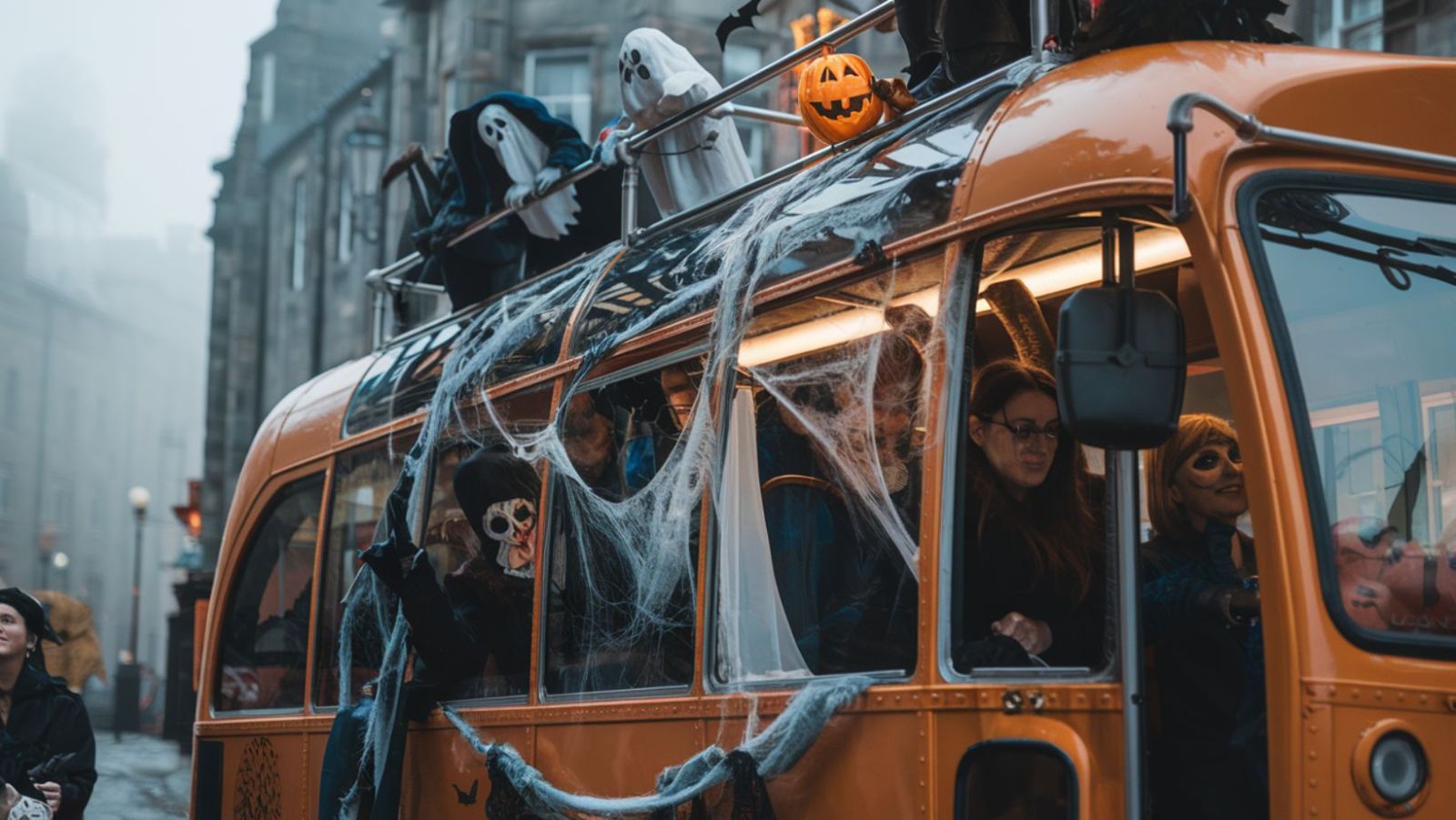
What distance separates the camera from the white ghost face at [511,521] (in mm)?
6543

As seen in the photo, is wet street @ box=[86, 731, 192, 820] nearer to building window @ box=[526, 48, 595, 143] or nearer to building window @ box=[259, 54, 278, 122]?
building window @ box=[526, 48, 595, 143]

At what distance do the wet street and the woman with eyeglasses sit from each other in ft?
33.2

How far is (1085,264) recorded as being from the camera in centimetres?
478

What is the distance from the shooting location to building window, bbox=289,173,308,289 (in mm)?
38469

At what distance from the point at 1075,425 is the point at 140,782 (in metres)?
18.8

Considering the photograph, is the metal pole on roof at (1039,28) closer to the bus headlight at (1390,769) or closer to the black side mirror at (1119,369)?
the black side mirror at (1119,369)

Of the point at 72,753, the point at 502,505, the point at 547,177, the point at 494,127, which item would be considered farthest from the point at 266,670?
the point at 494,127

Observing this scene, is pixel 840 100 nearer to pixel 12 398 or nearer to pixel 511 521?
pixel 511 521

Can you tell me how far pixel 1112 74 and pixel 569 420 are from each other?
7.41ft

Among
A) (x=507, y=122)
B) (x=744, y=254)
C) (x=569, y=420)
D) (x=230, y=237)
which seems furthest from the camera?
(x=230, y=237)

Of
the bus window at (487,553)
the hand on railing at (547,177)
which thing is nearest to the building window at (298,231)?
the hand on railing at (547,177)

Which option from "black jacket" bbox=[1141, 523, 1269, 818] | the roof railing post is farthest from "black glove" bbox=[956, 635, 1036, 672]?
the roof railing post

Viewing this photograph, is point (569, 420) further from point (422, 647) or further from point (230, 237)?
point (230, 237)

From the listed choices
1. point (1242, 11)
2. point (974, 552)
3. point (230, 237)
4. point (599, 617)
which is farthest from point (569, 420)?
point (230, 237)
